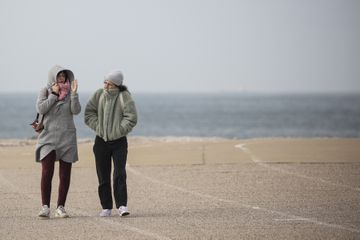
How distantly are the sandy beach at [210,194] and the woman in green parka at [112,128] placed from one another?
0.35m

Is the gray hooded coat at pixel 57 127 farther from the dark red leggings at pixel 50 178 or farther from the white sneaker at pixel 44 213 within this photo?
the white sneaker at pixel 44 213

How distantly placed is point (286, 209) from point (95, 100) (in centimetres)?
284

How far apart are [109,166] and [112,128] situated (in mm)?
536

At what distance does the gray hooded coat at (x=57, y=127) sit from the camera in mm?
10922

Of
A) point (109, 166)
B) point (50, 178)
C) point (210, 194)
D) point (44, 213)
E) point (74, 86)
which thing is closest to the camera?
point (44, 213)

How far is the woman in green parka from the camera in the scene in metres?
10.9

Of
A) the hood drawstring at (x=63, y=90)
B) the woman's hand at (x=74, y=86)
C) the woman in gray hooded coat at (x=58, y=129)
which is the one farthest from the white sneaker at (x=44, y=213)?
the woman's hand at (x=74, y=86)

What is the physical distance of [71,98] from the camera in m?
10.9

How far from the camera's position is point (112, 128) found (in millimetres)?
10930

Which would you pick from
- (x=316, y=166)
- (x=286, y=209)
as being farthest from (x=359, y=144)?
(x=286, y=209)

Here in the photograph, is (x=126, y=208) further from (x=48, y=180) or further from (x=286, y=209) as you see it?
(x=286, y=209)

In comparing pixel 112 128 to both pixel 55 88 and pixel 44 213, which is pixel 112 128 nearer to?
pixel 55 88

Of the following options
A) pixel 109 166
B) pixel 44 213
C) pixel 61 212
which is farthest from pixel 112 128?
pixel 44 213

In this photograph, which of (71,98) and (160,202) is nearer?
(71,98)
